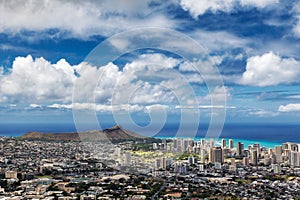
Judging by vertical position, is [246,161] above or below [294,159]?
below

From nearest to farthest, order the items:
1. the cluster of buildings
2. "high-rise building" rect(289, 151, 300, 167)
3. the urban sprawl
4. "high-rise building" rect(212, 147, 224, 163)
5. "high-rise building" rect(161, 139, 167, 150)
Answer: the urban sprawl → "high-rise building" rect(161, 139, 167, 150) → the cluster of buildings → "high-rise building" rect(289, 151, 300, 167) → "high-rise building" rect(212, 147, 224, 163)

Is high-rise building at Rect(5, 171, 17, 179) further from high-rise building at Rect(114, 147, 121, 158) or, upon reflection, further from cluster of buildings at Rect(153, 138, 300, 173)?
Answer: cluster of buildings at Rect(153, 138, 300, 173)

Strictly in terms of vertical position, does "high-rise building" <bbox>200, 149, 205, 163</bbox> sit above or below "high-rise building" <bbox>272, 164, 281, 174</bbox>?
above

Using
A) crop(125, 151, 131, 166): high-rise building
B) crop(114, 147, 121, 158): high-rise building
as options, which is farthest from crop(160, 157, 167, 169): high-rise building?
crop(114, 147, 121, 158): high-rise building

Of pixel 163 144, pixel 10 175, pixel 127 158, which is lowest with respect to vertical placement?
pixel 10 175

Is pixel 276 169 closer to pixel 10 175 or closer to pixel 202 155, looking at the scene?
pixel 202 155

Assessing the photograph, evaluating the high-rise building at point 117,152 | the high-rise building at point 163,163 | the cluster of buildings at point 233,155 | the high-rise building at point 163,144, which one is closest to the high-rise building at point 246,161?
the cluster of buildings at point 233,155

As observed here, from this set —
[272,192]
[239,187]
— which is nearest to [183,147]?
[239,187]

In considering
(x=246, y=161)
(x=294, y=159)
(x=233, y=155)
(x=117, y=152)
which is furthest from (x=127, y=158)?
(x=233, y=155)

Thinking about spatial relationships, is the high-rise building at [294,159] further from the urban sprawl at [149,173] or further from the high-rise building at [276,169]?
the high-rise building at [276,169]

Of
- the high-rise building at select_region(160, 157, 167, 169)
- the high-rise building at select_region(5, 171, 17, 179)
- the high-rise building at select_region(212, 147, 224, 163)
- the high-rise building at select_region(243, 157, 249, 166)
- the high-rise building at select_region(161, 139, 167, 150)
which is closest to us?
the high-rise building at select_region(5, 171, 17, 179)
